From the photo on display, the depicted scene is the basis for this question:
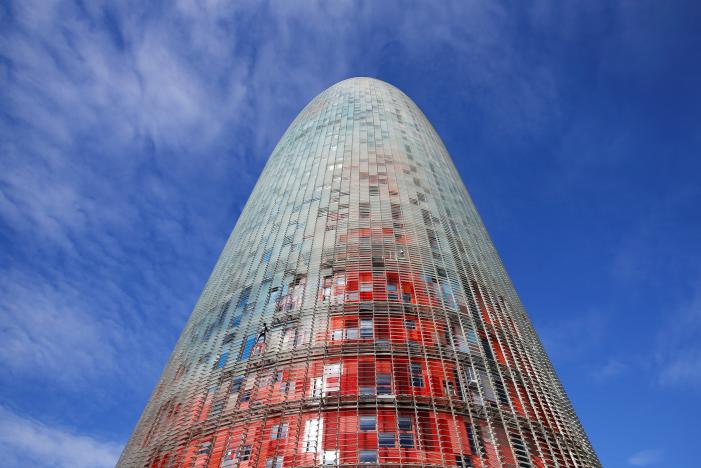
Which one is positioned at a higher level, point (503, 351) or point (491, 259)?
point (491, 259)

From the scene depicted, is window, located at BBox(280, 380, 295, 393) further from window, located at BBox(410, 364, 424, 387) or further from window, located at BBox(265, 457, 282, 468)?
window, located at BBox(410, 364, 424, 387)

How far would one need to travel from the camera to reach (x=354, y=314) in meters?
31.2

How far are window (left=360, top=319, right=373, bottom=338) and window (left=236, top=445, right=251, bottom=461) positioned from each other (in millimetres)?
9025

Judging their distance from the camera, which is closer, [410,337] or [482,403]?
[482,403]

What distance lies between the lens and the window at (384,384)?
26.2 m

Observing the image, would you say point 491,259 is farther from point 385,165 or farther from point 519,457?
point 519,457

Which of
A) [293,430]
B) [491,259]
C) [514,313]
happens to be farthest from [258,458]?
[491,259]

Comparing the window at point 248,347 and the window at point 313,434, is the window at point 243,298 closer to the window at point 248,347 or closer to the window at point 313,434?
the window at point 248,347

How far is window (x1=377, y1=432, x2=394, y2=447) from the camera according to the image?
2358 centimetres

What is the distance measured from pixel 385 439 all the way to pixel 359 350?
5.71 meters

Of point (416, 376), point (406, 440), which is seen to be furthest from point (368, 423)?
point (416, 376)

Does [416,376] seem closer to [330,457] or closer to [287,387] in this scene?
[330,457]

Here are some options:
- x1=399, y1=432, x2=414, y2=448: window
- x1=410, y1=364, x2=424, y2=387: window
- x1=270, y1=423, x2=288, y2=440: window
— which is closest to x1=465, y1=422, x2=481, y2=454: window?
x1=399, y1=432, x2=414, y2=448: window

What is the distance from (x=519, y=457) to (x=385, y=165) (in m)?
30.3
